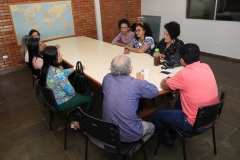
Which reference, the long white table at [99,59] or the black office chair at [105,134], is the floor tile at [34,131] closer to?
the long white table at [99,59]

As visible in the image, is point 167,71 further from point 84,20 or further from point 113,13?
point 113,13

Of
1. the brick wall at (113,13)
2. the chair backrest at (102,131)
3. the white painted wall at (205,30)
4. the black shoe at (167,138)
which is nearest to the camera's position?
the chair backrest at (102,131)

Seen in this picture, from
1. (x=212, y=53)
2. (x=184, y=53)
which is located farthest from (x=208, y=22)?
(x=184, y=53)

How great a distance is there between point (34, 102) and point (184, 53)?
258cm

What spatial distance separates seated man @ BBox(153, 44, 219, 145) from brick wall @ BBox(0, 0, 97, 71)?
4179mm

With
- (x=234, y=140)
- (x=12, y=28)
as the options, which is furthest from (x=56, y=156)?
(x=12, y=28)

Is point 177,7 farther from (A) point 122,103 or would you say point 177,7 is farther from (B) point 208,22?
(A) point 122,103

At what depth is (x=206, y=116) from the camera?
161 cm

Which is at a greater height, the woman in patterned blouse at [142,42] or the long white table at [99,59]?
the woman in patterned blouse at [142,42]

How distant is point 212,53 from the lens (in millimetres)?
4887

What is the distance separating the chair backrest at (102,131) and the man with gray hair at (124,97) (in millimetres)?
139

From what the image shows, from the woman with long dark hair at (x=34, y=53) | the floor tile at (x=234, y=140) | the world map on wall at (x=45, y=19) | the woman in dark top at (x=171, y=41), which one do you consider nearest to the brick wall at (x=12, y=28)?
the world map on wall at (x=45, y=19)

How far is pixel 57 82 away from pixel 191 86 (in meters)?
1.34

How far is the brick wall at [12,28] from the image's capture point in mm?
4469
